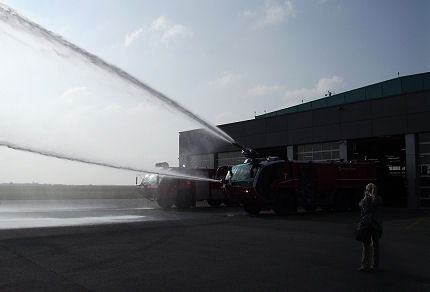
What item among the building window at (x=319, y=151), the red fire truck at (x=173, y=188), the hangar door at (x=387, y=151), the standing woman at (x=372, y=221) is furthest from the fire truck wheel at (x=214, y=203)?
the standing woman at (x=372, y=221)

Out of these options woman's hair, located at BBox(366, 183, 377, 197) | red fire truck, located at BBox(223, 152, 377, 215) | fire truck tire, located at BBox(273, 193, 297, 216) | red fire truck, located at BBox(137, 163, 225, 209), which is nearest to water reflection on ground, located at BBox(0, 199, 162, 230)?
red fire truck, located at BBox(137, 163, 225, 209)

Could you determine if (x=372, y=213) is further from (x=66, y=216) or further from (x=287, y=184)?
(x=66, y=216)

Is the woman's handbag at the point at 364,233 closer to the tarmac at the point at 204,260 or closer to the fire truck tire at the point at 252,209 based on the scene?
the tarmac at the point at 204,260

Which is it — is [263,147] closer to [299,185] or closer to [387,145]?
[387,145]

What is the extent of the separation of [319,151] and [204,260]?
81.8 feet

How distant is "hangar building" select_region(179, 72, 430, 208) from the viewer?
26234mm

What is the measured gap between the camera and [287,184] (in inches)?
795

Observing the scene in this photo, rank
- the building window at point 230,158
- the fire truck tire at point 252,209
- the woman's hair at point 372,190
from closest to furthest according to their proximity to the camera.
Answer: the woman's hair at point 372,190, the fire truck tire at point 252,209, the building window at point 230,158

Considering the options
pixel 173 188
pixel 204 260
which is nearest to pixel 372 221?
pixel 204 260

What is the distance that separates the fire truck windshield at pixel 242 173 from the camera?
65.4 feet

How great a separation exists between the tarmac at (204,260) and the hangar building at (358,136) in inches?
543

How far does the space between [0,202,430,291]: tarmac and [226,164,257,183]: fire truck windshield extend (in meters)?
6.05

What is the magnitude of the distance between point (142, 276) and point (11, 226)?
31.8 ft

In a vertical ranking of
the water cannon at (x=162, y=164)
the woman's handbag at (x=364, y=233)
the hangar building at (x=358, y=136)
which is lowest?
the woman's handbag at (x=364, y=233)
